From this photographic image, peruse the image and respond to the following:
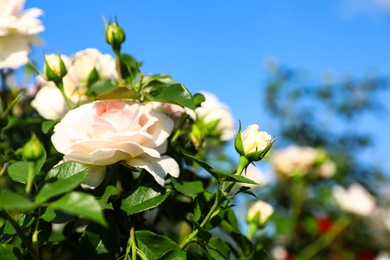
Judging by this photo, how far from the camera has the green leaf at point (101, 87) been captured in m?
0.76

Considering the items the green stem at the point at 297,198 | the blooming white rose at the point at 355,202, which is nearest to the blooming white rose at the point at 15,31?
the green stem at the point at 297,198

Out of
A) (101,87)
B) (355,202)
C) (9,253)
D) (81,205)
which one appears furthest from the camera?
(355,202)

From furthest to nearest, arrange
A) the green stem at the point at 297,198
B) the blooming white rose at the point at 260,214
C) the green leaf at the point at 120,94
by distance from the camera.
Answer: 1. the green stem at the point at 297,198
2. the blooming white rose at the point at 260,214
3. the green leaf at the point at 120,94

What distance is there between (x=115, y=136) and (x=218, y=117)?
1.08 feet

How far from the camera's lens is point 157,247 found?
1.95 ft

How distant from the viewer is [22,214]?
0.57 meters

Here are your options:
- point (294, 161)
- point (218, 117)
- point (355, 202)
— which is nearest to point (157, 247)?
point (218, 117)

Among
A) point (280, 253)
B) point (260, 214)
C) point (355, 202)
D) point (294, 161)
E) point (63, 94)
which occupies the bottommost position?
point (280, 253)

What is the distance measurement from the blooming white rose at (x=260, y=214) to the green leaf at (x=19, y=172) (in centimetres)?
40

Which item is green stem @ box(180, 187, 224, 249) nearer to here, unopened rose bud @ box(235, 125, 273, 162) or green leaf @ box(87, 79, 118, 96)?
unopened rose bud @ box(235, 125, 273, 162)

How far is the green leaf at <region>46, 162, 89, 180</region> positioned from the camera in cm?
57

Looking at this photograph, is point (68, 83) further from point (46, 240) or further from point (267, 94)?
point (267, 94)

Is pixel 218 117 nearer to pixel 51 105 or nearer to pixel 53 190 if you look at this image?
pixel 51 105

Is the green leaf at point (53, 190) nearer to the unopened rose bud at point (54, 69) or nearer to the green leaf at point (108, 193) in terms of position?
the green leaf at point (108, 193)
